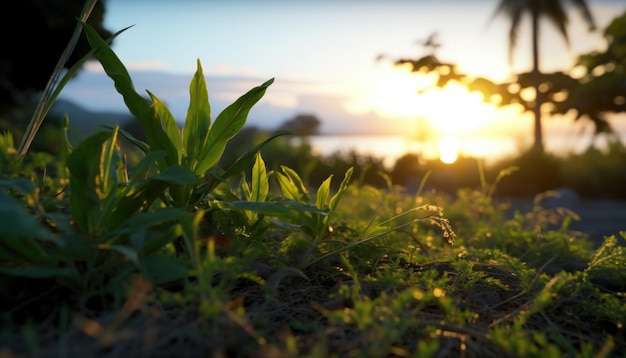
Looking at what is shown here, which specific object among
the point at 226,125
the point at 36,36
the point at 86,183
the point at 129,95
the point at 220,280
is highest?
the point at 36,36

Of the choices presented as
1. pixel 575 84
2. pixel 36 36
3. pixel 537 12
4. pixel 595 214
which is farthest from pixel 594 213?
pixel 537 12

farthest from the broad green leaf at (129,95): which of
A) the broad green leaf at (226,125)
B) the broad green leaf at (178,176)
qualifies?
the broad green leaf at (178,176)

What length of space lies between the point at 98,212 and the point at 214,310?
63cm

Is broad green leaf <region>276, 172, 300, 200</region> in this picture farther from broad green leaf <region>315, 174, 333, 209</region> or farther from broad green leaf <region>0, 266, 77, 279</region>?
broad green leaf <region>0, 266, 77, 279</region>

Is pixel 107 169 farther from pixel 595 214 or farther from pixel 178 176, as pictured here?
pixel 595 214

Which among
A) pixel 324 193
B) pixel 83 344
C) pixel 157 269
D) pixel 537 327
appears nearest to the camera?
pixel 83 344

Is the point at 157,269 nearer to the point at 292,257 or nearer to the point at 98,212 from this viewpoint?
the point at 98,212

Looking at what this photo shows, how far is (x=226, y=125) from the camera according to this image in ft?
6.89

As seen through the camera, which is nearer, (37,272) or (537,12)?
(37,272)

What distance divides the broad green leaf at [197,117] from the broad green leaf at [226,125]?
0.03 metres

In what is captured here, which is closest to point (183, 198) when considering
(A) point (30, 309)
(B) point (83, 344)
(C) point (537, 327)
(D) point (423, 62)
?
(A) point (30, 309)

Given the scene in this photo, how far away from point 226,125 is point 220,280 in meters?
0.63

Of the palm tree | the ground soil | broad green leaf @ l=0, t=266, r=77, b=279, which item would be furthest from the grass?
the palm tree

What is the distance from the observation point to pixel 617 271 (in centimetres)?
217
